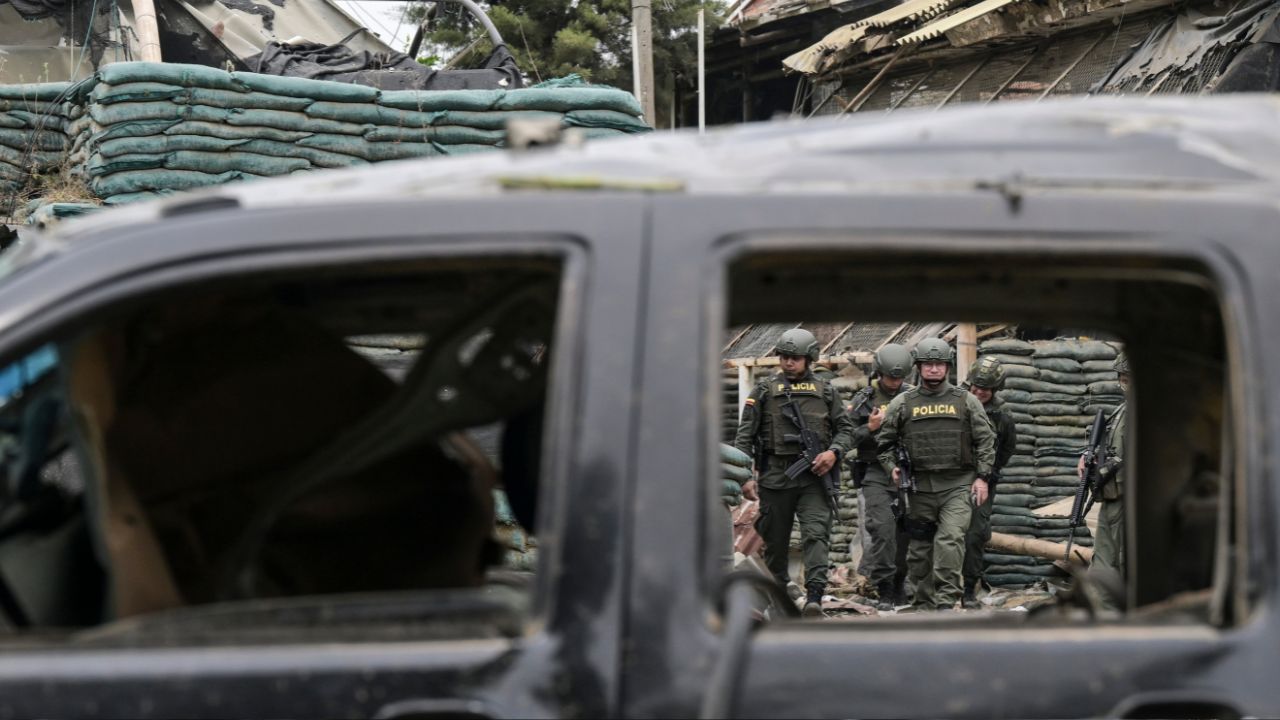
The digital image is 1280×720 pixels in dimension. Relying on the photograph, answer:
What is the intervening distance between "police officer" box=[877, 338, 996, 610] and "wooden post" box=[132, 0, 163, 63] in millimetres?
5250

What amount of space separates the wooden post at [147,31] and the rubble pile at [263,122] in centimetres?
122

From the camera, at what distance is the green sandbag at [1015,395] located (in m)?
10.8

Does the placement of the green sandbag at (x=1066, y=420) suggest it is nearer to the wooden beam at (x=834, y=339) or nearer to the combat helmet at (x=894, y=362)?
the combat helmet at (x=894, y=362)

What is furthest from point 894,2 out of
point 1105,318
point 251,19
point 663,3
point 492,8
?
point 1105,318

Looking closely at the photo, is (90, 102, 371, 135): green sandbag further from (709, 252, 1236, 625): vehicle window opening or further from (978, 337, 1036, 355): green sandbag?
(978, 337, 1036, 355): green sandbag

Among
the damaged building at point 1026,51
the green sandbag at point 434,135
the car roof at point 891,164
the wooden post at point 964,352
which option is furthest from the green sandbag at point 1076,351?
the car roof at point 891,164

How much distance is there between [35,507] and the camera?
181 centimetres

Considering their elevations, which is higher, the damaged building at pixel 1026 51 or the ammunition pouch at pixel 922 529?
the damaged building at pixel 1026 51

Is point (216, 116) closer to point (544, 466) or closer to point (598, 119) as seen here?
point (598, 119)

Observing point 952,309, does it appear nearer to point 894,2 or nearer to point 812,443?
point 812,443

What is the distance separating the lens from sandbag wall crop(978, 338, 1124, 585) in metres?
10.7

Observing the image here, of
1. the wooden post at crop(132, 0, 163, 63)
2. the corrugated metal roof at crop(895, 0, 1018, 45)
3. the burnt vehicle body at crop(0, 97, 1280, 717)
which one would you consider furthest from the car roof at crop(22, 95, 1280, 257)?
the corrugated metal roof at crop(895, 0, 1018, 45)

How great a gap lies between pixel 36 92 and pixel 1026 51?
407 inches

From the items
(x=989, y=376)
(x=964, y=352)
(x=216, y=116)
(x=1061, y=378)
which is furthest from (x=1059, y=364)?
(x=216, y=116)
